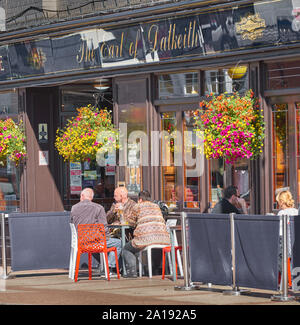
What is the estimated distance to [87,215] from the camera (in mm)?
13609

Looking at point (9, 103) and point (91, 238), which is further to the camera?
point (9, 103)

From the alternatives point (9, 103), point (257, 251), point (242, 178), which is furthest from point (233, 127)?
point (9, 103)

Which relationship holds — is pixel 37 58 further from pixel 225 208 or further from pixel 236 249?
pixel 236 249

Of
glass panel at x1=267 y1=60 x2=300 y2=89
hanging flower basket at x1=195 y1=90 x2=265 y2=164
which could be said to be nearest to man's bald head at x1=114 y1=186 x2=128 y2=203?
hanging flower basket at x1=195 y1=90 x2=265 y2=164

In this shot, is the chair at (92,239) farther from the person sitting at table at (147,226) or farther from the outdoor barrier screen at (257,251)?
the outdoor barrier screen at (257,251)

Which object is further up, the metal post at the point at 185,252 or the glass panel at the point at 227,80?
the glass panel at the point at 227,80

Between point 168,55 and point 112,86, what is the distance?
1.81m

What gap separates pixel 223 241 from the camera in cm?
1105

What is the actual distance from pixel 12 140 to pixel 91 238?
16.5 feet

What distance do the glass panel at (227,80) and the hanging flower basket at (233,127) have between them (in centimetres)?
26

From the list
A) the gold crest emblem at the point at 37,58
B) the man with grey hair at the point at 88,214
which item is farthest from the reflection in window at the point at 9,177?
the man with grey hair at the point at 88,214

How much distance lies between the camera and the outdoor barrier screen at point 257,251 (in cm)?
1045
